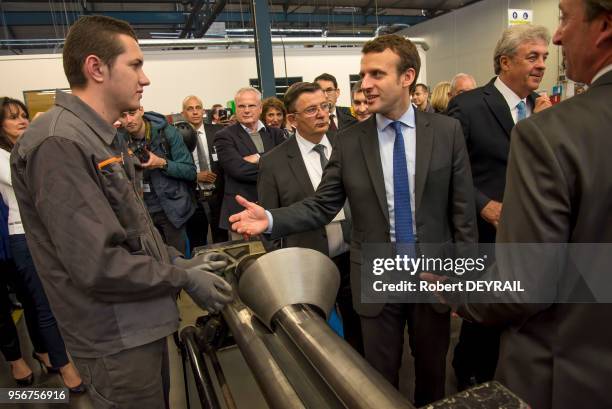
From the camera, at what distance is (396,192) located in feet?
4.69

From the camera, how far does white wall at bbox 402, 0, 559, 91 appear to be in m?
6.18

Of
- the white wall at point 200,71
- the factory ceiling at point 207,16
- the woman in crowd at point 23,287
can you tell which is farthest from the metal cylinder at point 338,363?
the factory ceiling at point 207,16

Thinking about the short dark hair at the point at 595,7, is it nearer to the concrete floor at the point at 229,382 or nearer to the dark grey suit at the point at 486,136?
the dark grey suit at the point at 486,136

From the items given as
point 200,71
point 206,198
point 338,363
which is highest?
point 200,71

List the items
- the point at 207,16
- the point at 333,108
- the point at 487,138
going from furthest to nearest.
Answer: the point at 207,16
the point at 333,108
the point at 487,138

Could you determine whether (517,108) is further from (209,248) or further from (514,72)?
(209,248)

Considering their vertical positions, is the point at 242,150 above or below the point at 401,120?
below

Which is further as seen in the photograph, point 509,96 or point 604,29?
point 509,96

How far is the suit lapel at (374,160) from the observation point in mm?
1423

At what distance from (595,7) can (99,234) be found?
111 centimetres

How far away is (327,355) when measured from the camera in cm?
81

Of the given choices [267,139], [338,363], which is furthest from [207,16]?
[338,363]

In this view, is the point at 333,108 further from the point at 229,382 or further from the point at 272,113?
the point at 229,382

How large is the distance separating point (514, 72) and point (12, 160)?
1.94m
